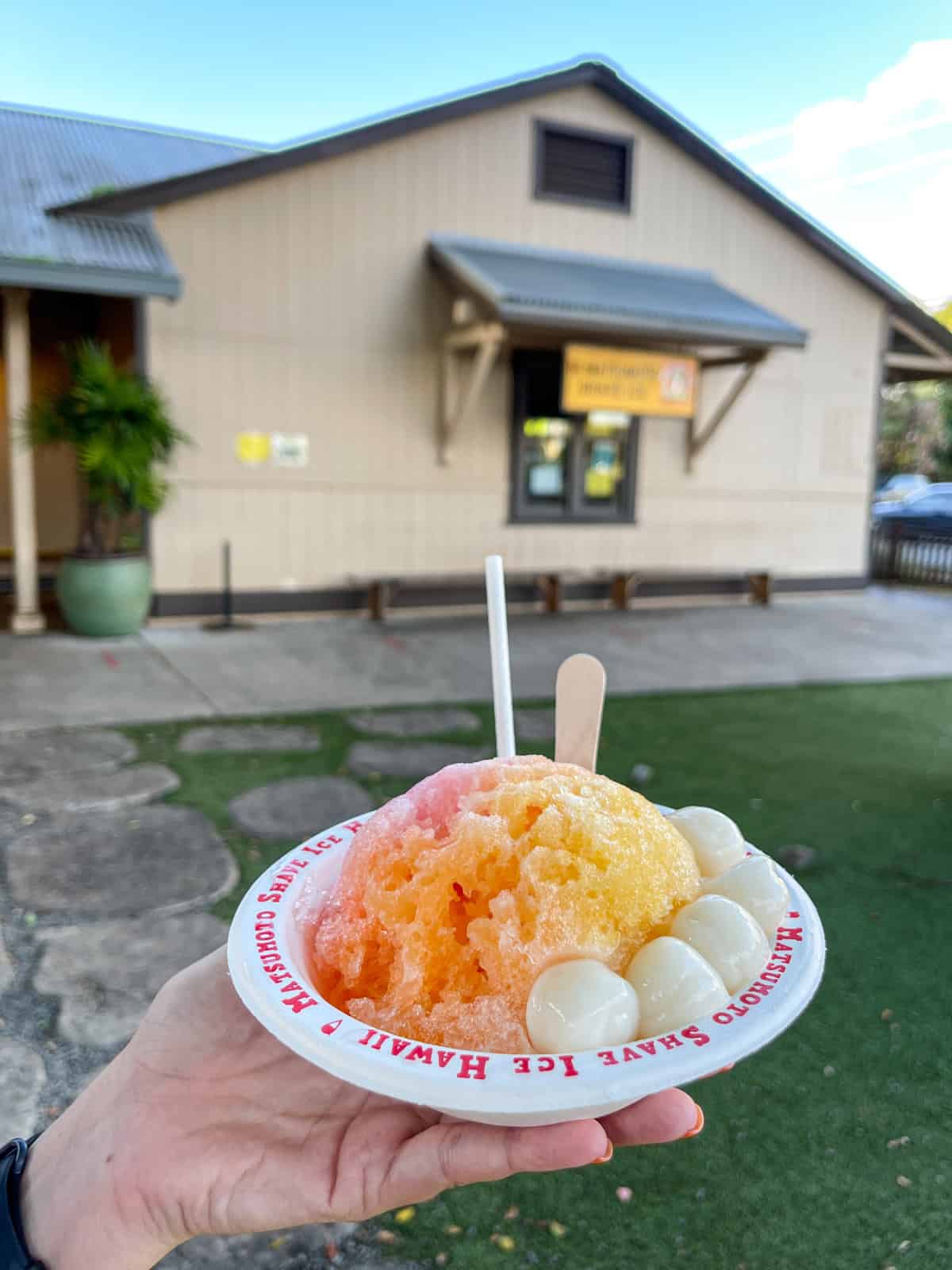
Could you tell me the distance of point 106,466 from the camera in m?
7.93

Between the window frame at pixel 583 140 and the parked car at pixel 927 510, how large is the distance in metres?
11.9

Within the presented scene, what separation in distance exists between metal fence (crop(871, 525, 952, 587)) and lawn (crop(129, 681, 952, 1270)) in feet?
35.7

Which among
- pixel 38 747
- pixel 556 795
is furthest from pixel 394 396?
pixel 556 795

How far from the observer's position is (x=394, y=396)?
→ 9.98 meters

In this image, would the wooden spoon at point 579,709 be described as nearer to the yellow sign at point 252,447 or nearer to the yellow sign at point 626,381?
the yellow sign at point 252,447

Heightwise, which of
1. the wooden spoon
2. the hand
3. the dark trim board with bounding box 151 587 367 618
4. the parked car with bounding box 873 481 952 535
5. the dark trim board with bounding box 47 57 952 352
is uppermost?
the dark trim board with bounding box 47 57 952 352

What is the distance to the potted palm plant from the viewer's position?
798 cm

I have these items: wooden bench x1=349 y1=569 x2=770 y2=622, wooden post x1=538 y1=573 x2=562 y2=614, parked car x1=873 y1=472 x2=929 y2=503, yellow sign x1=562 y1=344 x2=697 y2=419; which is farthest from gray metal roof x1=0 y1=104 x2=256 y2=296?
parked car x1=873 y1=472 x2=929 y2=503

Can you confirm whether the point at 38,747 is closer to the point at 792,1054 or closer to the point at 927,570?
the point at 792,1054

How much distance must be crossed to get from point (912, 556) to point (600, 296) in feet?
26.1

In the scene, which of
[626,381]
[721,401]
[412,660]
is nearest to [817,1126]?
[412,660]

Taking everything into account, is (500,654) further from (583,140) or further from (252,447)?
(583,140)

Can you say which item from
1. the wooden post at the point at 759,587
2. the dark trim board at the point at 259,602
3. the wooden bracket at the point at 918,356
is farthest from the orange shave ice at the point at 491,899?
the wooden bracket at the point at 918,356

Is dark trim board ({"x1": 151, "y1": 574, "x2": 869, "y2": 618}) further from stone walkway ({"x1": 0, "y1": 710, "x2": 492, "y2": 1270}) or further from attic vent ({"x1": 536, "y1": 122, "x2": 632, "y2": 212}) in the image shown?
attic vent ({"x1": 536, "y1": 122, "x2": 632, "y2": 212})
